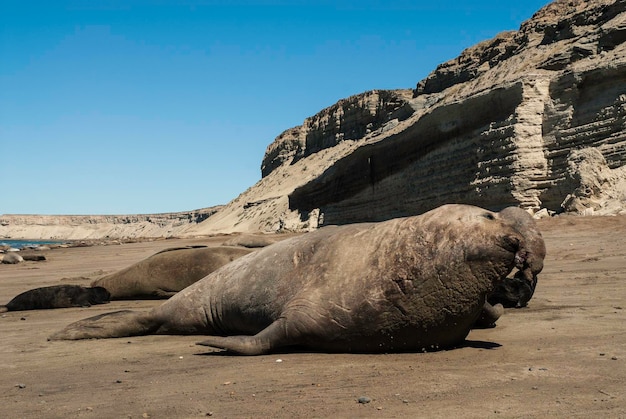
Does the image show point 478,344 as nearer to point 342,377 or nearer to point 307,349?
point 307,349

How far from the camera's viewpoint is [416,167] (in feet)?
93.4

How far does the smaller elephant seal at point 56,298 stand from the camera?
9391 millimetres

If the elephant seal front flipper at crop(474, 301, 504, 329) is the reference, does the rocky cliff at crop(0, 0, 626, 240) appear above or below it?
above

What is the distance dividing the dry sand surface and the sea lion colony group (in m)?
0.16

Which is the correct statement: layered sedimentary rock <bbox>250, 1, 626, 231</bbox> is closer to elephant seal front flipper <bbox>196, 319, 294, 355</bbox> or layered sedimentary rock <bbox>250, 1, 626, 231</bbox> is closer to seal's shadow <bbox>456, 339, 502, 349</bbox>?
seal's shadow <bbox>456, 339, 502, 349</bbox>

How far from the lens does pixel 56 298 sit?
31.3ft

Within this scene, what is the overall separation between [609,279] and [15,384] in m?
6.78

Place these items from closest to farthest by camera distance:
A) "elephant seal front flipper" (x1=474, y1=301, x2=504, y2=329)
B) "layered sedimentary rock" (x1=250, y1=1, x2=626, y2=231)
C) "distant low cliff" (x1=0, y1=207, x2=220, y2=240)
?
"elephant seal front flipper" (x1=474, y1=301, x2=504, y2=329) → "layered sedimentary rock" (x1=250, y1=1, x2=626, y2=231) → "distant low cliff" (x1=0, y1=207, x2=220, y2=240)

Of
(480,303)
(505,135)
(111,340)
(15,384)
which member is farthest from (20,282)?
(505,135)

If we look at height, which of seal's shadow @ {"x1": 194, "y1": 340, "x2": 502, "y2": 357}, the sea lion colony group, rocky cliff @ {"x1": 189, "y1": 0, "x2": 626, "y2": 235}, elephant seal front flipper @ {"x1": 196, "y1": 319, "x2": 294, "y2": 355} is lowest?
seal's shadow @ {"x1": 194, "y1": 340, "x2": 502, "y2": 357}

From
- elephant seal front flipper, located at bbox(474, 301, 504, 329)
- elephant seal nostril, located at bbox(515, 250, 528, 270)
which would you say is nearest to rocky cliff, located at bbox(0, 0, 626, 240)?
elephant seal front flipper, located at bbox(474, 301, 504, 329)

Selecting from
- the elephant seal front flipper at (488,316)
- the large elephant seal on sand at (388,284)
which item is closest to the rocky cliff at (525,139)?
the elephant seal front flipper at (488,316)

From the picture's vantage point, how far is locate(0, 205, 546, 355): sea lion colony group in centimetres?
471

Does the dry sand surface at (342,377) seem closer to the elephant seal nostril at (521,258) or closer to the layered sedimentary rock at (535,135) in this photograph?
the elephant seal nostril at (521,258)
